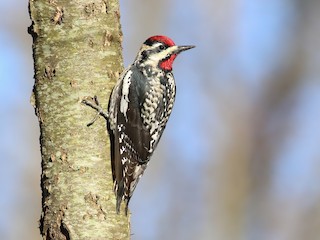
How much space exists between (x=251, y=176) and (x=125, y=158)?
6.37 metres

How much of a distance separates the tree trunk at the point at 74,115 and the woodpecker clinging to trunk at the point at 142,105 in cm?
21

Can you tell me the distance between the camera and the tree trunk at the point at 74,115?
351cm

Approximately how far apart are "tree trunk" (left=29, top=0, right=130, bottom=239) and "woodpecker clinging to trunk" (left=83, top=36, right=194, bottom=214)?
0.21 metres

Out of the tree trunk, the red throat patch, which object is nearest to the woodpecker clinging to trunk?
the red throat patch

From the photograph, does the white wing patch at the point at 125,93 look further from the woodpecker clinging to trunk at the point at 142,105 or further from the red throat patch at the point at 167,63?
the red throat patch at the point at 167,63

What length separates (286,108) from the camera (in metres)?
10.1

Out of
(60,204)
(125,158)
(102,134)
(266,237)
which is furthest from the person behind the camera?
(266,237)

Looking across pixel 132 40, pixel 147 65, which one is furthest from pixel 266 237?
pixel 147 65

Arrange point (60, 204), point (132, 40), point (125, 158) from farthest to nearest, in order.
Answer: point (132, 40) < point (125, 158) < point (60, 204)

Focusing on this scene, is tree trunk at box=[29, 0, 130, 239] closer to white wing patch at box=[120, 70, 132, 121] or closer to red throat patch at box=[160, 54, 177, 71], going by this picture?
white wing patch at box=[120, 70, 132, 121]

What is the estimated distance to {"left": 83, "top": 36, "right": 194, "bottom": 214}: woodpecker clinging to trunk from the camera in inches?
160

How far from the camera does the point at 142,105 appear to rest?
442 centimetres

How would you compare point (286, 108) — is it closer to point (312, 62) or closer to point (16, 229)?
point (312, 62)

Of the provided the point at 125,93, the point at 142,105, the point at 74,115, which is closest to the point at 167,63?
the point at 142,105
